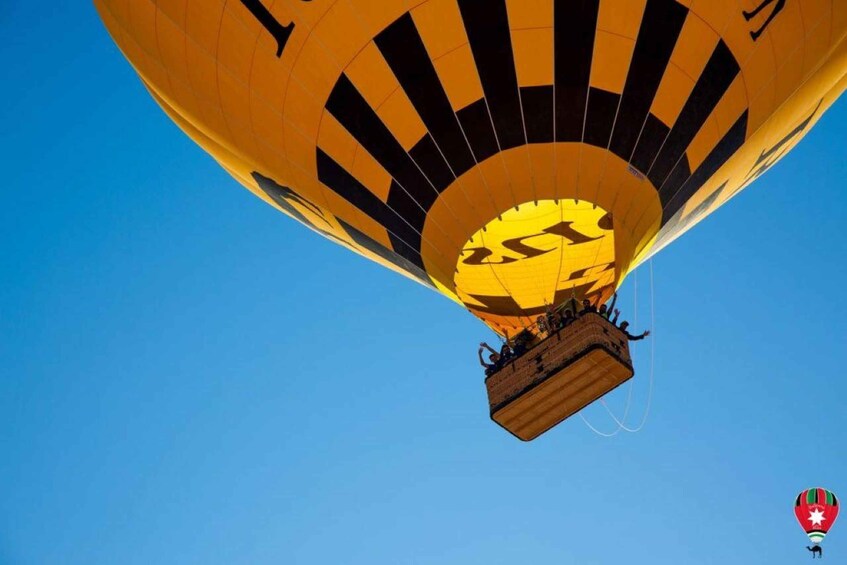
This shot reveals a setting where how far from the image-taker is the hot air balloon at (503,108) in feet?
35.7

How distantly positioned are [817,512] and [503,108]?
8287 millimetres

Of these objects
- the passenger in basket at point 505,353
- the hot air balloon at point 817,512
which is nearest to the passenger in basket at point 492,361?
the passenger in basket at point 505,353

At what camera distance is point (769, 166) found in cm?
1421

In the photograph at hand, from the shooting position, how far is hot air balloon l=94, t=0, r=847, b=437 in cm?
1088

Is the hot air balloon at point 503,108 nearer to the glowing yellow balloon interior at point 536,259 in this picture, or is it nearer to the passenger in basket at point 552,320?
the glowing yellow balloon interior at point 536,259

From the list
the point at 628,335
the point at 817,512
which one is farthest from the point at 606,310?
the point at 817,512

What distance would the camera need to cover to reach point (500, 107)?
11.1 metres

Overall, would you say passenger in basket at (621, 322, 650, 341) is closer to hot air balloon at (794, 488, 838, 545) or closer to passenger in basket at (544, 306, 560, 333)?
passenger in basket at (544, 306, 560, 333)

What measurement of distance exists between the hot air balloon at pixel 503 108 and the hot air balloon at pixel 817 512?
233 inches

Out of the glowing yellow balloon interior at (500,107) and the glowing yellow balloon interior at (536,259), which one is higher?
the glowing yellow balloon interior at (500,107)

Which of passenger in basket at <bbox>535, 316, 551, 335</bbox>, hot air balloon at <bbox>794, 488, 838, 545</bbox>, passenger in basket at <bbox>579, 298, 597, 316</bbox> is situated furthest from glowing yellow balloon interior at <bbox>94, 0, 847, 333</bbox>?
hot air balloon at <bbox>794, 488, 838, 545</bbox>

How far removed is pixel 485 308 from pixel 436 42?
303 centimetres

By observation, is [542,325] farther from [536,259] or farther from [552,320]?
[536,259]

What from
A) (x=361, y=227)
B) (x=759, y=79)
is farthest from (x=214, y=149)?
(x=759, y=79)
